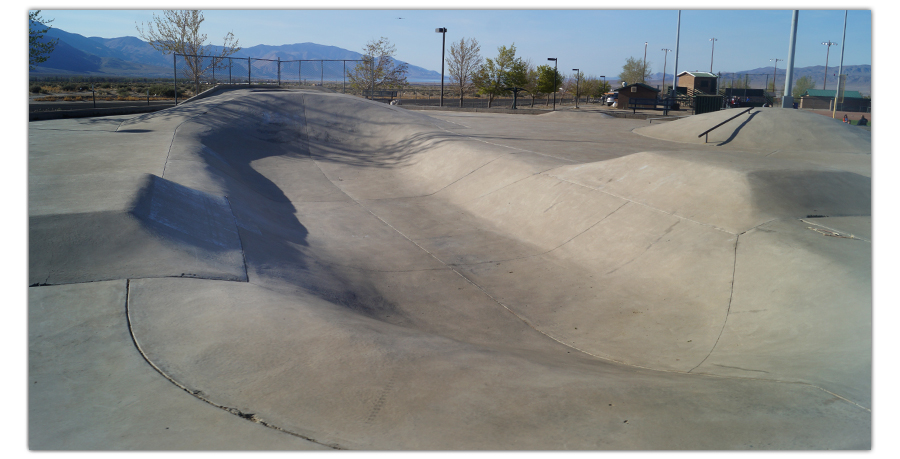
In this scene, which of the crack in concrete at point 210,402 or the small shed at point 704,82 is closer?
the crack in concrete at point 210,402

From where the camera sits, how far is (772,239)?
6969mm

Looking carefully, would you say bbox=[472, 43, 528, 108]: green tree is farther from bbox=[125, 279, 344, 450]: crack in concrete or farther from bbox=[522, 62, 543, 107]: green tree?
bbox=[125, 279, 344, 450]: crack in concrete

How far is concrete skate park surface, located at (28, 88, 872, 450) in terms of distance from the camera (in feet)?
11.0

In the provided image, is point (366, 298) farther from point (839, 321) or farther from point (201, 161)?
point (201, 161)

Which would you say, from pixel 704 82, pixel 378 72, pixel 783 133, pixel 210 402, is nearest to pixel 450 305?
pixel 210 402

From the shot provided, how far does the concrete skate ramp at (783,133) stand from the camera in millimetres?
17594

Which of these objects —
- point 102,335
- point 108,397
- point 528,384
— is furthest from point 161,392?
point 528,384

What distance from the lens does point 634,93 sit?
181ft

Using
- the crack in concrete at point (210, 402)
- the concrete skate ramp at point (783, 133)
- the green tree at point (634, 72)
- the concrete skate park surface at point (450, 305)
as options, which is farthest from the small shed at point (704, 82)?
the crack in concrete at point (210, 402)

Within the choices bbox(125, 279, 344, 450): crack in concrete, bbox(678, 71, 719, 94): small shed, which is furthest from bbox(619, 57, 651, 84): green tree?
bbox(125, 279, 344, 450): crack in concrete

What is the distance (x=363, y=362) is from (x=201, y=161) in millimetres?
9579

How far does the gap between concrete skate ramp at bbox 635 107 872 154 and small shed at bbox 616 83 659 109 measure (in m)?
36.4

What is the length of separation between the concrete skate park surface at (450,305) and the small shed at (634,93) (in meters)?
43.9

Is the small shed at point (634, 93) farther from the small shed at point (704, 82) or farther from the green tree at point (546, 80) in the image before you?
the small shed at point (704, 82)
